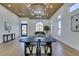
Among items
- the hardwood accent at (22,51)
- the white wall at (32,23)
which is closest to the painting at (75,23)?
the hardwood accent at (22,51)

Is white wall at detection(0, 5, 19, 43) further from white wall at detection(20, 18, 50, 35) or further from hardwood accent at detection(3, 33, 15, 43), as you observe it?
white wall at detection(20, 18, 50, 35)

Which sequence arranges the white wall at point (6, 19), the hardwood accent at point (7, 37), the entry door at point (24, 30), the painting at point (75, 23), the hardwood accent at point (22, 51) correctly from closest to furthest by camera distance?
the hardwood accent at point (22, 51)
the painting at point (75, 23)
the entry door at point (24, 30)
the white wall at point (6, 19)
the hardwood accent at point (7, 37)

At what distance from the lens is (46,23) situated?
7.06 metres

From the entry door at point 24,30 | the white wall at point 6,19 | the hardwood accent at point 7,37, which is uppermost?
the white wall at point 6,19

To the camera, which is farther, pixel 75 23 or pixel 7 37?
pixel 7 37

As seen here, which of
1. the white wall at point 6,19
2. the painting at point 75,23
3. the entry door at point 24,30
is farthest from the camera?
the white wall at point 6,19

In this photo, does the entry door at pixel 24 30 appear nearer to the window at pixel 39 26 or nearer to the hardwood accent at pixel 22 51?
the window at pixel 39 26

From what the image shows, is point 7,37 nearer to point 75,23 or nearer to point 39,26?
point 39,26

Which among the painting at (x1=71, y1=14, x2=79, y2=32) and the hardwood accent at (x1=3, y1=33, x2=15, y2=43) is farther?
the hardwood accent at (x1=3, y1=33, x2=15, y2=43)

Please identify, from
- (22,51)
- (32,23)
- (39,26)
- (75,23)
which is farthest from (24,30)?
(75,23)

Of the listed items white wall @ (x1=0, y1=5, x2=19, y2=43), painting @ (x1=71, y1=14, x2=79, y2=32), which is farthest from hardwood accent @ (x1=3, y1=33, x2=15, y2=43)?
painting @ (x1=71, y1=14, x2=79, y2=32)

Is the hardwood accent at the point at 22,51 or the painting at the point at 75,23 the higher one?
the painting at the point at 75,23

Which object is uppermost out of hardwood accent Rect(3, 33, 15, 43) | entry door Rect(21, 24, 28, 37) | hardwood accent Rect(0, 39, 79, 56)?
entry door Rect(21, 24, 28, 37)

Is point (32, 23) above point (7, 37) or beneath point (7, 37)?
above
